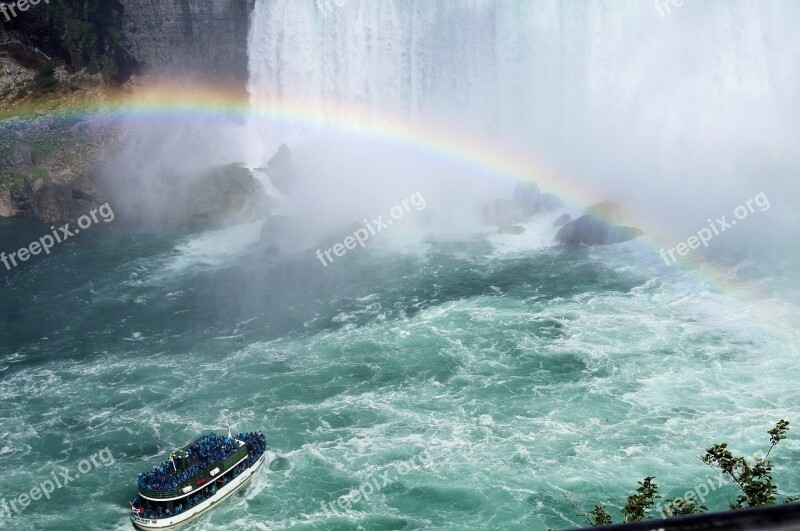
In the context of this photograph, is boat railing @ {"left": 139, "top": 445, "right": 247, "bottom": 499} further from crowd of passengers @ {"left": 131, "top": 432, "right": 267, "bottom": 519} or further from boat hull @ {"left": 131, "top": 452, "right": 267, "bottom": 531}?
boat hull @ {"left": 131, "top": 452, "right": 267, "bottom": 531}

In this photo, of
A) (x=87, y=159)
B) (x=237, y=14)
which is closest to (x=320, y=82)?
(x=237, y=14)

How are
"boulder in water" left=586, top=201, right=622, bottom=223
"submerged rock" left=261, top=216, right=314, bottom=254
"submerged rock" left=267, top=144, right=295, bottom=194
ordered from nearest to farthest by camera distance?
"boulder in water" left=586, top=201, right=622, bottom=223
"submerged rock" left=261, top=216, right=314, bottom=254
"submerged rock" left=267, top=144, right=295, bottom=194

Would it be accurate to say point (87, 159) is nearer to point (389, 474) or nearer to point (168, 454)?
point (168, 454)

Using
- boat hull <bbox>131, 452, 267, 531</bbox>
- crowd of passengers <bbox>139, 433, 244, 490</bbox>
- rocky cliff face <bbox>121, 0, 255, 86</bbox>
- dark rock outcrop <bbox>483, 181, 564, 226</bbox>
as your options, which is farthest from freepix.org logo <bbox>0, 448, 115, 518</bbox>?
rocky cliff face <bbox>121, 0, 255, 86</bbox>

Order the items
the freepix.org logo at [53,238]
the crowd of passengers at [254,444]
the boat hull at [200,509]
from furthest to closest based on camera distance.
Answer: the freepix.org logo at [53,238] → the crowd of passengers at [254,444] → the boat hull at [200,509]

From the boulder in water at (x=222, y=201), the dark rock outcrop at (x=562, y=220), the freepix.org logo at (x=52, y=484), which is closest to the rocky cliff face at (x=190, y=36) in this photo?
the boulder in water at (x=222, y=201)

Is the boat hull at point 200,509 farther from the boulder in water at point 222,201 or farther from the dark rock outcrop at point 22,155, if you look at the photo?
the dark rock outcrop at point 22,155
